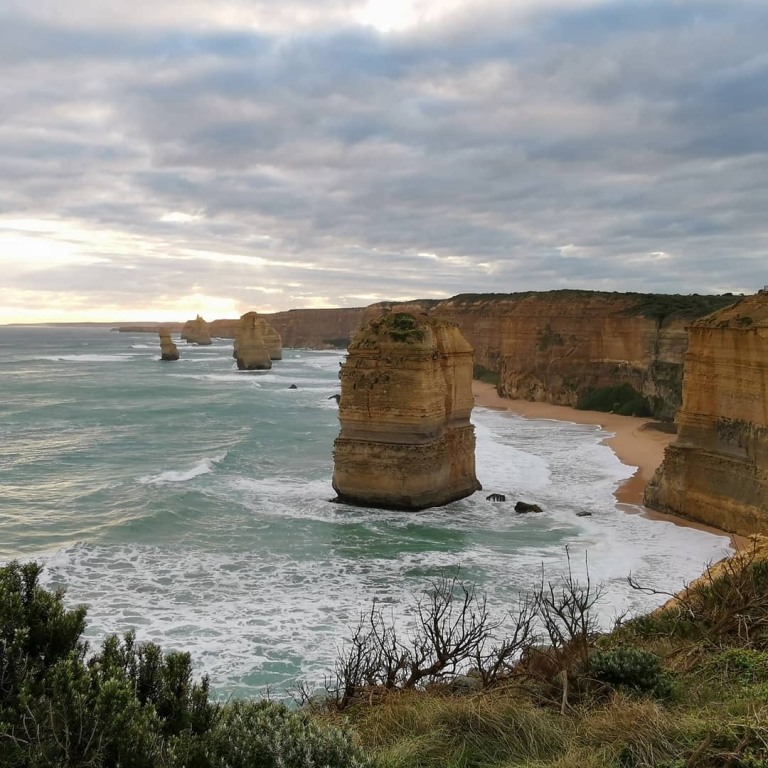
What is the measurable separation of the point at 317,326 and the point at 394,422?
124678 millimetres

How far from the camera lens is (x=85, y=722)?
13.4ft

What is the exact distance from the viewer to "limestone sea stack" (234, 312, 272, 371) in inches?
3044

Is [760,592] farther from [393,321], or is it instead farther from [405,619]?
[393,321]

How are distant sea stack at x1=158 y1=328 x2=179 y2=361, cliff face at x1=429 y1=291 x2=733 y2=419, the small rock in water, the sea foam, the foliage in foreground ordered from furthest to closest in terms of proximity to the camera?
distant sea stack at x1=158 y1=328 x2=179 y2=361, cliff face at x1=429 y1=291 x2=733 y2=419, the sea foam, the small rock in water, the foliage in foreground

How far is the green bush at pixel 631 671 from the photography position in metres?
6.01

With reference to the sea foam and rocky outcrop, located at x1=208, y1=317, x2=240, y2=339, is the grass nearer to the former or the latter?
the sea foam

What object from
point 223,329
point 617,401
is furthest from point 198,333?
point 617,401

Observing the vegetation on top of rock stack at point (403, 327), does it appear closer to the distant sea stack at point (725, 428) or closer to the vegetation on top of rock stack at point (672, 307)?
the distant sea stack at point (725, 428)

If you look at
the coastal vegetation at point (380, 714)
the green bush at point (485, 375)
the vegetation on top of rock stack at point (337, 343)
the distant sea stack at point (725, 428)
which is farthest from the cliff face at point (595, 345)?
the vegetation on top of rock stack at point (337, 343)

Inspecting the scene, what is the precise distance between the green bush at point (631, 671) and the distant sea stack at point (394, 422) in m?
11.5

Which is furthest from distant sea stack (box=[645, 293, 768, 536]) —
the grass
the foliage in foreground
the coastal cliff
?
the coastal cliff

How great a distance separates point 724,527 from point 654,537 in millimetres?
1823

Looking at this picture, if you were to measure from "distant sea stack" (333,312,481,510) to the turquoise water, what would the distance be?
72 cm

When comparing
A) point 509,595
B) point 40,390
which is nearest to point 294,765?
point 509,595
